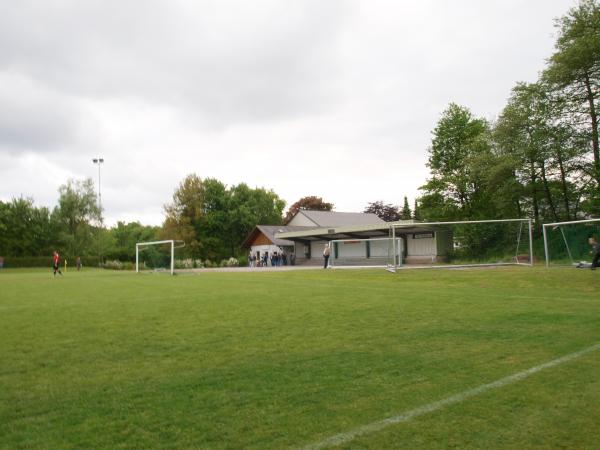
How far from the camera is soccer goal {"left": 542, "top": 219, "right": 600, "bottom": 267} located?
21734 mm

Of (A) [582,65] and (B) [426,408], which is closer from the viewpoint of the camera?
(B) [426,408]

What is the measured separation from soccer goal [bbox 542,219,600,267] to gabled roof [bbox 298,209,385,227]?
36.4 m

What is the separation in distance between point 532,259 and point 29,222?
196 ft

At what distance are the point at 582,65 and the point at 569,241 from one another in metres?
12.8

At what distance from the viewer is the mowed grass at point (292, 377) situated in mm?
3666

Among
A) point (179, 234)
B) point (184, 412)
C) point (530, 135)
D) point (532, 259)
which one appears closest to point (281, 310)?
point (184, 412)

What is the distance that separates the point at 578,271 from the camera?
1805 centimetres

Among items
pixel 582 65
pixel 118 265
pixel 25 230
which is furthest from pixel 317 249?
pixel 25 230

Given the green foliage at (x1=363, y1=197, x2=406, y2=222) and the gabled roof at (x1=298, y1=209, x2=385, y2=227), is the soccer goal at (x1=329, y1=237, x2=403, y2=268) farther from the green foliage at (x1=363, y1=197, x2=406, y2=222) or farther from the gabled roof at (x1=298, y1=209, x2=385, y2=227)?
the green foliage at (x1=363, y1=197, x2=406, y2=222)

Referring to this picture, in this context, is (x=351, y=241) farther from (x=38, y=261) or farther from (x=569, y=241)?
(x=38, y=261)

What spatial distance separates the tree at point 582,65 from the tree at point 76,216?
184ft

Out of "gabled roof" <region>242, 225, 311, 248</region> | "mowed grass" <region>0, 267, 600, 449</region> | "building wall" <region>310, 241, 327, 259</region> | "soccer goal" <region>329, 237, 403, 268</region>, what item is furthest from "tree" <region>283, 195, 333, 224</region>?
"mowed grass" <region>0, 267, 600, 449</region>

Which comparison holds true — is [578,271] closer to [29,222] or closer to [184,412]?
[184,412]

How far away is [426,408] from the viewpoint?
417 centimetres
